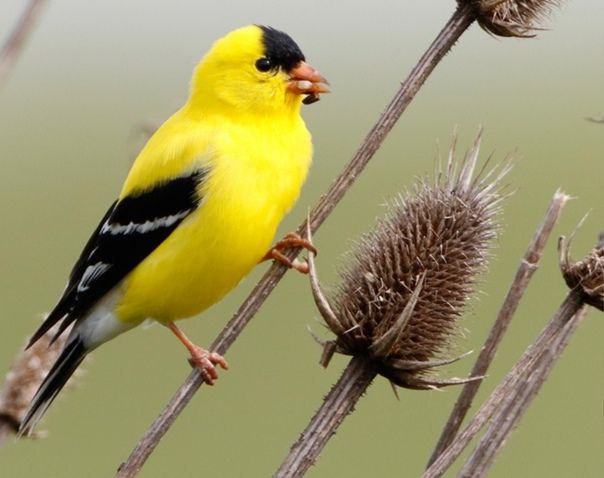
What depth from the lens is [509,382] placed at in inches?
84.8

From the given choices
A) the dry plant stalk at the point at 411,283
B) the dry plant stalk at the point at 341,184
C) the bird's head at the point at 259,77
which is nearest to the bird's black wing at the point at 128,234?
the bird's head at the point at 259,77

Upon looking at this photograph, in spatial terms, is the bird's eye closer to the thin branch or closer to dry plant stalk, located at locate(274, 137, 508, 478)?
dry plant stalk, located at locate(274, 137, 508, 478)

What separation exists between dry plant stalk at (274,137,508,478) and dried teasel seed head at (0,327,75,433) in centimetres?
63

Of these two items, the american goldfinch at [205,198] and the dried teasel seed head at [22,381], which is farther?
the american goldfinch at [205,198]

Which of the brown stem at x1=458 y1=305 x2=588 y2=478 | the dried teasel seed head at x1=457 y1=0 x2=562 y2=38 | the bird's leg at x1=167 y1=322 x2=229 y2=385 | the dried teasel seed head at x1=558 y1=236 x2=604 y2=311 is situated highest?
the dried teasel seed head at x1=457 y1=0 x2=562 y2=38

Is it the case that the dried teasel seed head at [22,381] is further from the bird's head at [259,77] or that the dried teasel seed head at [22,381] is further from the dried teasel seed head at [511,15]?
the dried teasel seed head at [511,15]

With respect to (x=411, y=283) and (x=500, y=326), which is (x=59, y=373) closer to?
(x=411, y=283)

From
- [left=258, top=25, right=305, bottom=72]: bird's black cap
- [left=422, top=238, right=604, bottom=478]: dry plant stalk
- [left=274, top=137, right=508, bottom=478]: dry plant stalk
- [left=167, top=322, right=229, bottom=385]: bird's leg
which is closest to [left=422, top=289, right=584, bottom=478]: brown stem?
[left=422, top=238, right=604, bottom=478]: dry plant stalk

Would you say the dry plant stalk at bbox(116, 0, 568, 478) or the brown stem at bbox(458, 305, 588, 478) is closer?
the brown stem at bbox(458, 305, 588, 478)

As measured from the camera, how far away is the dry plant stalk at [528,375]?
210 centimetres

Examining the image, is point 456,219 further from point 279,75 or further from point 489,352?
point 279,75

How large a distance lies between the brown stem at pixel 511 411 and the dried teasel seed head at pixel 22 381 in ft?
3.09

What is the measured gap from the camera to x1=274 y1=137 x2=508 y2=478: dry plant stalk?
2.23m

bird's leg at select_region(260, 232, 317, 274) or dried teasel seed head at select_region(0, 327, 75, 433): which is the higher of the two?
bird's leg at select_region(260, 232, 317, 274)
